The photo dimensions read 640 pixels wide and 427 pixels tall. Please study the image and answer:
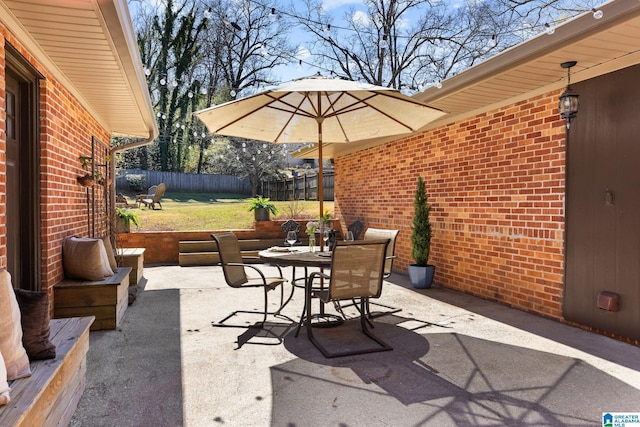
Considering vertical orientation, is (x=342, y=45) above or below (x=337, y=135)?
above

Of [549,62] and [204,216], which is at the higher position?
[549,62]

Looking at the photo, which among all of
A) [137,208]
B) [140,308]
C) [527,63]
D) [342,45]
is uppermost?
[342,45]

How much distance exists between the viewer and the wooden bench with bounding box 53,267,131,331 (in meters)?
3.82

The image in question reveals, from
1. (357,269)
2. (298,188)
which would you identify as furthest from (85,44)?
(298,188)

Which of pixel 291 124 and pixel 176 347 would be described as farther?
pixel 291 124

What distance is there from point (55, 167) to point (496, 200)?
4.62m

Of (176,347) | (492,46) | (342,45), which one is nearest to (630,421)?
(176,347)

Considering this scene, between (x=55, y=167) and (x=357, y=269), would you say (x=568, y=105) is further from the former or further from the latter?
(x=55, y=167)

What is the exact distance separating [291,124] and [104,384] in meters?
3.24

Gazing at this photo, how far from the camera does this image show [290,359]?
10.6 feet

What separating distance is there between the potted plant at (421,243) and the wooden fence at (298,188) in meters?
8.52

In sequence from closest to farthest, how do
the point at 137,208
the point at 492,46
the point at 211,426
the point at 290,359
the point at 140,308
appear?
1. the point at 211,426
2. the point at 290,359
3. the point at 140,308
4. the point at 492,46
5. the point at 137,208

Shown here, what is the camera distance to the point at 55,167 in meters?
3.88

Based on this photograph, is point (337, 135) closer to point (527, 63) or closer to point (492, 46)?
point (527, 63)
